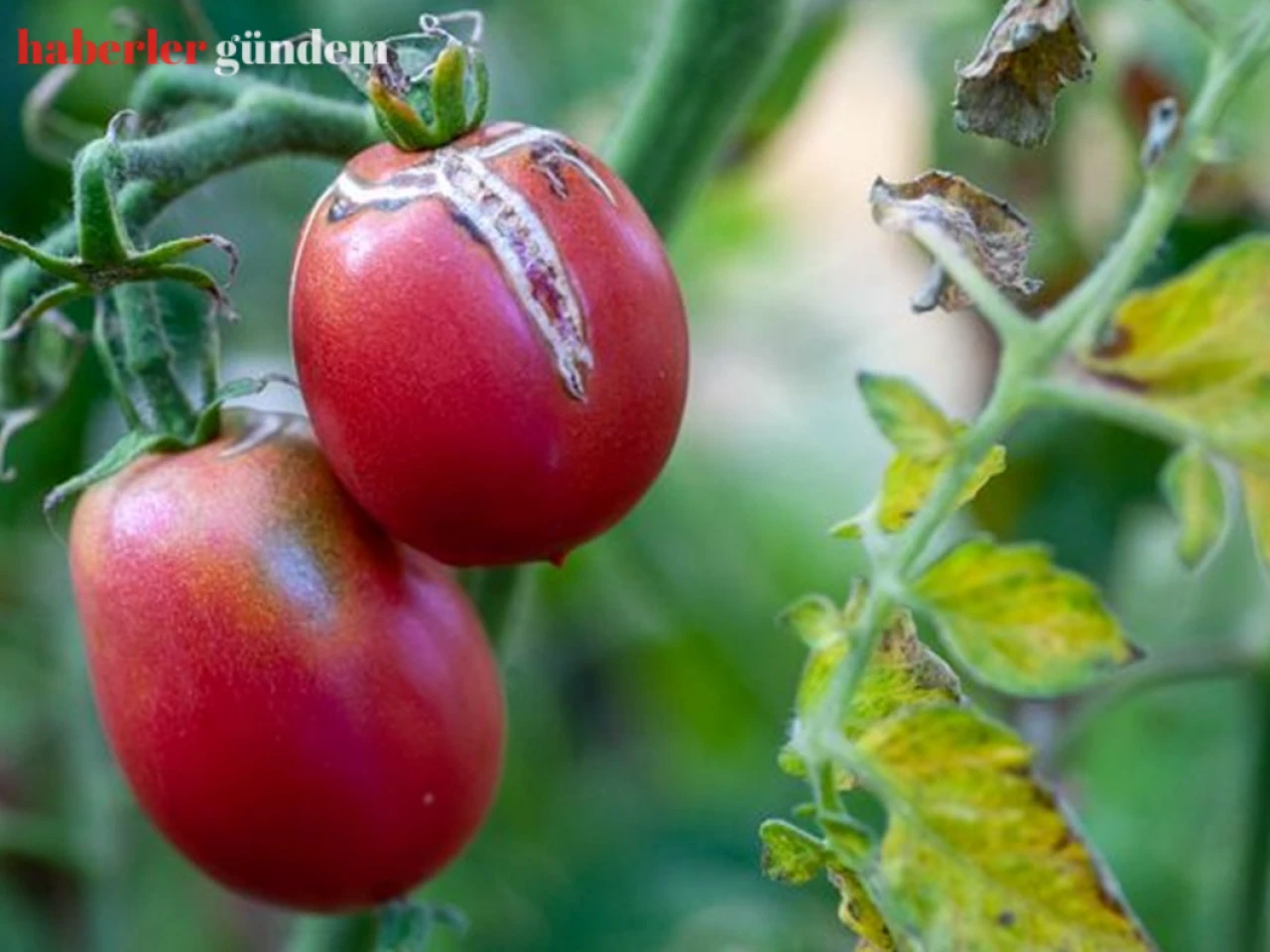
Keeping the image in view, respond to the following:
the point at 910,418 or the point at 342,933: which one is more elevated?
the point at 910,418

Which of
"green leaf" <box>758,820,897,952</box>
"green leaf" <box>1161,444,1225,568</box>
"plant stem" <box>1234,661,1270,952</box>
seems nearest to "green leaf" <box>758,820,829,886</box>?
"green leaf" <box>758,820,897,952</box>

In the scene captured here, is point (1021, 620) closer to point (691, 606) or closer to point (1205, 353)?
point (1205, 353)

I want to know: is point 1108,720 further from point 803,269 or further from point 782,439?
point 803,269

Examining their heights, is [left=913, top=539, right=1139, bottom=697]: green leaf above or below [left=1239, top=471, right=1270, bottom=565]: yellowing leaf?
below

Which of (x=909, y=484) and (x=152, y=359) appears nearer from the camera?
(x=909, y=484)

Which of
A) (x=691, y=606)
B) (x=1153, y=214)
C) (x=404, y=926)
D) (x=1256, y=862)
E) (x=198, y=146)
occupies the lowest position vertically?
(x=691, y=606)

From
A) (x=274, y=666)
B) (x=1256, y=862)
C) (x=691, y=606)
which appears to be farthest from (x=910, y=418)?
(x=691, y=606)

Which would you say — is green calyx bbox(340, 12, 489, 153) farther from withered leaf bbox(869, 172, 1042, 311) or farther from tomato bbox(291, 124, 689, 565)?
withered leaf bbox(869, 172, 1042, 311)
